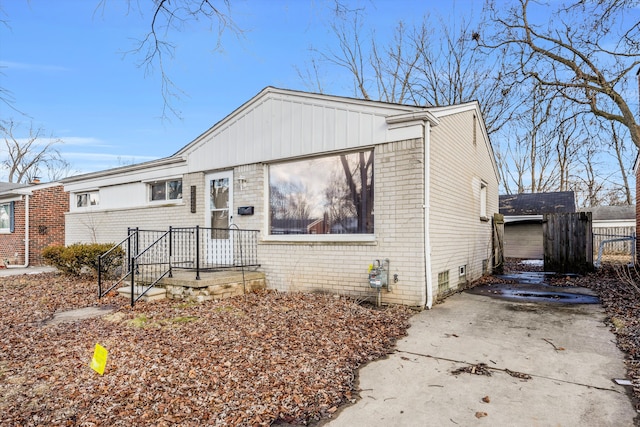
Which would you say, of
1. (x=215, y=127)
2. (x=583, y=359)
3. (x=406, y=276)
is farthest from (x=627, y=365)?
(x=215, y=127)

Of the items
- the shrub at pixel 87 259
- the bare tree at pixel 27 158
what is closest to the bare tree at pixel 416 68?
the shrub at pixel 87 259

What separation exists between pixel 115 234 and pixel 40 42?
316 inches

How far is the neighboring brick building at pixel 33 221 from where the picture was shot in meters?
14.5

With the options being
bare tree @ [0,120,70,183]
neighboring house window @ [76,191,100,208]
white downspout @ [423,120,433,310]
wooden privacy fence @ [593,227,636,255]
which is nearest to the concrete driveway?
white downspout @ [423,120,433,310]

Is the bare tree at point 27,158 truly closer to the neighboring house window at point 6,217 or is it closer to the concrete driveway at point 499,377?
the neighboring house window at point 6,217

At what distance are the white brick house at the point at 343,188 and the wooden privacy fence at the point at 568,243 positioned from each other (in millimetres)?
2305

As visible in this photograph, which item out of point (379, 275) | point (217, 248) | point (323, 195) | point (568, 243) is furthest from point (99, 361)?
point (568, 243)

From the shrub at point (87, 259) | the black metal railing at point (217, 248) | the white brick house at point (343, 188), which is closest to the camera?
the white brick house at point (343, 188)

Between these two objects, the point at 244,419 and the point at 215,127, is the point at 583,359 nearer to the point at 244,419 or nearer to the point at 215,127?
the point at 244,419

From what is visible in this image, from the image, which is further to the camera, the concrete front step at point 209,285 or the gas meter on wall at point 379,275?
the concrete front step at point 209,285

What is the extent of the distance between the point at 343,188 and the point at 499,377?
432 cm

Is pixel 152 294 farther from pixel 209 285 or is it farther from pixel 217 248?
pixel 217 248

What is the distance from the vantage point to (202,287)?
263 inches

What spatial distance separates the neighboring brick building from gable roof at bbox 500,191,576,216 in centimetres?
1993
